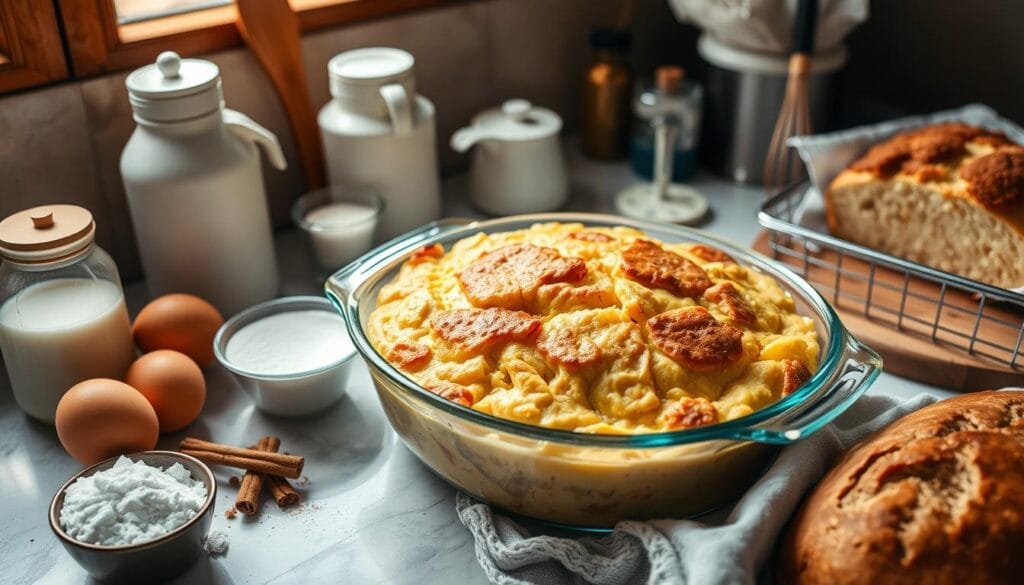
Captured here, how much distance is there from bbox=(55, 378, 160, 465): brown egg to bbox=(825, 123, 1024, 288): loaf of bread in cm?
118

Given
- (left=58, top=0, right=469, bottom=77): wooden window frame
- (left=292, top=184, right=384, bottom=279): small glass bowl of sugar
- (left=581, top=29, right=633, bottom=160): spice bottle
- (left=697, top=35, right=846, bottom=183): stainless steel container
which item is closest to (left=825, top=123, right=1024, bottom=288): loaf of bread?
(left=697, top=35, right=846, bottom=183): stainless steel container

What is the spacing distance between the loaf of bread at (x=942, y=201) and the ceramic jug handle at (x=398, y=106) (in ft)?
2.45

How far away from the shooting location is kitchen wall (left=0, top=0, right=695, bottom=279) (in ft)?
4.98

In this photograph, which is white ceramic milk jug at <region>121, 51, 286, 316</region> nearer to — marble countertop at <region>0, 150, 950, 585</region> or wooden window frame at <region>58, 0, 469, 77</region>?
wooden window frame at <region>58, 0, 469, 77</region>

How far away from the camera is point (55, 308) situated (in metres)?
1.30

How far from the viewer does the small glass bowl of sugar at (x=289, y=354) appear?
1327 mm

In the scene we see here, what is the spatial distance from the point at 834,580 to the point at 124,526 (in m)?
0.75

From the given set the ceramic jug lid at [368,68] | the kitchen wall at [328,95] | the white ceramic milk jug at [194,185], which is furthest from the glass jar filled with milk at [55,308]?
the ceramic jug lid at [368,68]

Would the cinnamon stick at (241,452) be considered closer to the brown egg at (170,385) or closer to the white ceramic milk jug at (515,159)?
the brown egg at (170,385)

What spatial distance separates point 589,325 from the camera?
1.15 metres

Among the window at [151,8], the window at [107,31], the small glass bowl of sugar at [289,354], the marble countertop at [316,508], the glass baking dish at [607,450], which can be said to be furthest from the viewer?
the window at [151,8]

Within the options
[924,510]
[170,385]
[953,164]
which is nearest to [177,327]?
[170,385]

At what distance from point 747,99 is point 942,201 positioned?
19.5 inches

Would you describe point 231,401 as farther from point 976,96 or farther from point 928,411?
point 976,96
